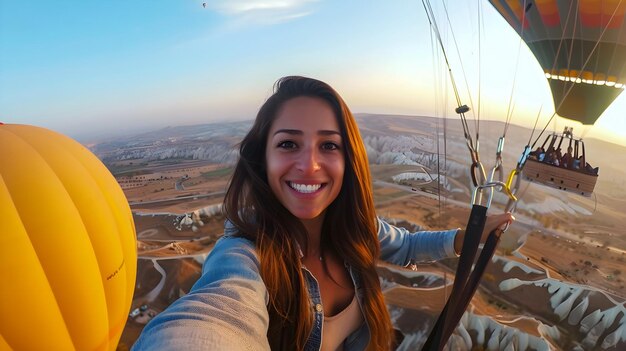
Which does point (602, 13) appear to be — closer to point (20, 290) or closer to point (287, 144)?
point (287, 144)

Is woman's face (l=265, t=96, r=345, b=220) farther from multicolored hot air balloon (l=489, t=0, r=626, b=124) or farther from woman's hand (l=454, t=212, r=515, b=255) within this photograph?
multicolored hot air balloon (l=489, t=0, r=626, b=124)

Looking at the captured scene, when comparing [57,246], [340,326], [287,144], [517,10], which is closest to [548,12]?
[517,10]

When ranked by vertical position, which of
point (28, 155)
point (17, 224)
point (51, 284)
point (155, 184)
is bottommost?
point (155, 184)

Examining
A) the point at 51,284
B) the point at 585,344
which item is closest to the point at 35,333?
the point at 51,284

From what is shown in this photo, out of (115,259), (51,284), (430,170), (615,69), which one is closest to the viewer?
(51,284)

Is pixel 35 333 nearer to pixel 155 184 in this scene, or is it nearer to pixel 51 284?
pixel 51 284

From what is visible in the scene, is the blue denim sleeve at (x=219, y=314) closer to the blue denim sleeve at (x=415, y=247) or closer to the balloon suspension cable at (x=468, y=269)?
the blue denim sleeve at (x=415, y=247)

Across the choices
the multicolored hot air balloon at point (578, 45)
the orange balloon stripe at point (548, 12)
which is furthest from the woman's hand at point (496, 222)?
the orange balloon stripe at point (548, 12)
